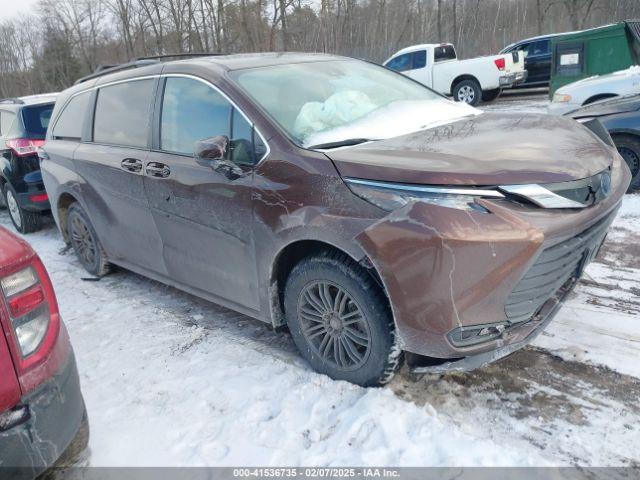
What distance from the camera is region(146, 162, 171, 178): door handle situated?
3477 mm

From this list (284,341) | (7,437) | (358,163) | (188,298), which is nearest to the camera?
(7,437)

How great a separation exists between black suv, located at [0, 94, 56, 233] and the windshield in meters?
4.10

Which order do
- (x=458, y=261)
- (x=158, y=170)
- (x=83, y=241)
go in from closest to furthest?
(x=458, y=261)
(x=158, y=170)
(x=83, y=241)

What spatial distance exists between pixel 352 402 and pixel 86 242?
3.30 m

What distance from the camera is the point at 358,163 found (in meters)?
2.53

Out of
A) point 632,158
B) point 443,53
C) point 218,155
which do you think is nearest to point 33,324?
point 218,155

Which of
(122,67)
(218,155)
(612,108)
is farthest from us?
(612,108)

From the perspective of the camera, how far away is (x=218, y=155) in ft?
9.82

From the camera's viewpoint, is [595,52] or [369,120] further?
[595,52]

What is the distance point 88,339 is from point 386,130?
2.62 meters

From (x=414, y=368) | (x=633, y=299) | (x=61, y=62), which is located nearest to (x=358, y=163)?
(x=414, y=368)

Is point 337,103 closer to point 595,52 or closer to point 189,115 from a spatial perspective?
point 189,115

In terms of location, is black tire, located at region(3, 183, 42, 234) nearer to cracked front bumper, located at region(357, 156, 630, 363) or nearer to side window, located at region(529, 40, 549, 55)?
cracked front bumper, located at region(357, 156, 630, 363)

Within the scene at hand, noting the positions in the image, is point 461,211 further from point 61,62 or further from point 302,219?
point 61,62
